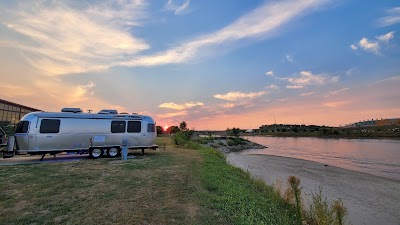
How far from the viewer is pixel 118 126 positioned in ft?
60.5

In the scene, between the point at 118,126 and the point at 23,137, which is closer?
the point at 23,137

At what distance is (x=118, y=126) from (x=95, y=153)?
8.06 feet

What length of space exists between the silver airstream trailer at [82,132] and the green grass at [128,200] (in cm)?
436

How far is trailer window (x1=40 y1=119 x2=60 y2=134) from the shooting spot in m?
15.9

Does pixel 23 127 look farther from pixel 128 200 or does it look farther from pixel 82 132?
pixel 128 200

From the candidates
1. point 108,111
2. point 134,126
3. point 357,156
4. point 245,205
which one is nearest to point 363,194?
point 245,205

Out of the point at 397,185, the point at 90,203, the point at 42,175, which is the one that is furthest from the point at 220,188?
the point at 397,185

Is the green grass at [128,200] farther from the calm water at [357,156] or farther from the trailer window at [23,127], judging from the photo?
the calm water at [357,156]

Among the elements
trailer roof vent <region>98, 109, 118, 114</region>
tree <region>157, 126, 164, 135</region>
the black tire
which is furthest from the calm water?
tree <region>157, 126, 164, 135</region>

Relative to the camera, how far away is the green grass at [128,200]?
20.7 feet

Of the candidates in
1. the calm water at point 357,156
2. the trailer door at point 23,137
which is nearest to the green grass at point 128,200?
the trailer door at point 23,137

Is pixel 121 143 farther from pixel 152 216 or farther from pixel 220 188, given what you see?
pixel 152 216

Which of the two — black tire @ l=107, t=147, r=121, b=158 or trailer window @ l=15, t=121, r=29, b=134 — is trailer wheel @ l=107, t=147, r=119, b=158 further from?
trailer window @ l=15, t=121, r=29, b=134

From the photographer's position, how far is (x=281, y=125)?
180500 millimetres
